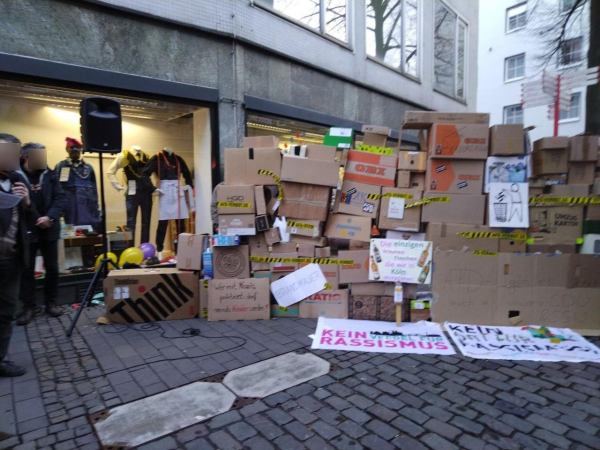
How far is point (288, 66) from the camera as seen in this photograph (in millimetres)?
8039

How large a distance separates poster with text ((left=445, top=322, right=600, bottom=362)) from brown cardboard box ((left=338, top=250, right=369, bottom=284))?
3.74ft

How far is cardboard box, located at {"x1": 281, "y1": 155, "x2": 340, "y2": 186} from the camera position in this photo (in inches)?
189

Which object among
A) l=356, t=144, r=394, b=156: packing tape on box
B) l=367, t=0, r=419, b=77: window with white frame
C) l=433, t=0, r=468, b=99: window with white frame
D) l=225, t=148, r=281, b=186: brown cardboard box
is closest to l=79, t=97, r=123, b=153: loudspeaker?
l=225, t=148, r=281, b=186: brown cardboard box

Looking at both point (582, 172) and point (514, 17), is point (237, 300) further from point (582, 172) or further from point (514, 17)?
point (514, 17)

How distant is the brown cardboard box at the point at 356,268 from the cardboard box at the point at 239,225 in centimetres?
117

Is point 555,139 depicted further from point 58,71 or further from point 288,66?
point 58,71

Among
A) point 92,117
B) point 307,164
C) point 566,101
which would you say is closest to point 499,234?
point 307,164

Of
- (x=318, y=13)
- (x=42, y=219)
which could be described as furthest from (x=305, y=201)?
(x=318, y=13)

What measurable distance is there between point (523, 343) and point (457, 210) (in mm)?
1650

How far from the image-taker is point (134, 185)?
22.7ft

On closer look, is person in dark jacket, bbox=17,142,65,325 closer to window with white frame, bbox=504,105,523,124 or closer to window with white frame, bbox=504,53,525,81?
window with white frame, bbox=504,105,523,124

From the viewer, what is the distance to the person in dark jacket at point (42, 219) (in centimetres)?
480

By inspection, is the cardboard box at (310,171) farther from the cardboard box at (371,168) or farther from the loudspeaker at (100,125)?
the loudspeaker at (100,125)

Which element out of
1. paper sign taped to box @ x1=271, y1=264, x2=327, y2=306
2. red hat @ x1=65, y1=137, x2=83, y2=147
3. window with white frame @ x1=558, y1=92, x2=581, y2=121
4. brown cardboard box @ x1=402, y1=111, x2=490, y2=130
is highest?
window with white frame @ x1=558, y1=92, x2=581, y2=121
